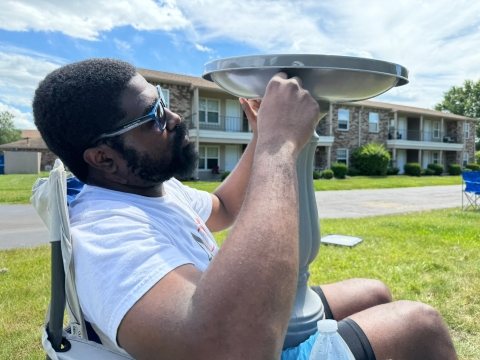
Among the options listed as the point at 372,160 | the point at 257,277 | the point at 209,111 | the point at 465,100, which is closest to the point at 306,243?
the point at 257,277

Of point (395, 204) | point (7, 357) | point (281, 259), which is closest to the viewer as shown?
point (281, 259)

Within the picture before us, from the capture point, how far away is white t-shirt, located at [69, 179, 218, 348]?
979 millimetres

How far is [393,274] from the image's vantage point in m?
4.10

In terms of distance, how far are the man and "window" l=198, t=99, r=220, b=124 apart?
906 inches

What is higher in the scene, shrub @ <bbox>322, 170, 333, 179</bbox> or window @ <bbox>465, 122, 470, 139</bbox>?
window @ <bbox>465, 122, 470, 139</bbox>

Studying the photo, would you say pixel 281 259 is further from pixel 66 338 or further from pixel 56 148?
pixel 56 148

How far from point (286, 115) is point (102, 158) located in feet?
2.08

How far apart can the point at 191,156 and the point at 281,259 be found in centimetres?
74

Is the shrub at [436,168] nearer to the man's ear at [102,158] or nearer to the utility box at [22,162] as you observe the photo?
the utility box at [22,162]

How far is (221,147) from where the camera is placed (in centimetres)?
2512

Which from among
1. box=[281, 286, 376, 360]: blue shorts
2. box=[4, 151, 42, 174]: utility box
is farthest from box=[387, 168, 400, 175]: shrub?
box=[281, 286, 376, 360]: blue shorts

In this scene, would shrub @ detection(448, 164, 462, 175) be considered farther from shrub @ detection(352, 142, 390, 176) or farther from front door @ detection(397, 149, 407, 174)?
shrub @ detection(352, 142, 390, 176)

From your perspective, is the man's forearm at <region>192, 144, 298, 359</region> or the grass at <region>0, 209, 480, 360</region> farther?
the grass at <region>0, 209, 480, 360</region>

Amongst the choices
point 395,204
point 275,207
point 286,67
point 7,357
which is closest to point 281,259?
point 275,207
